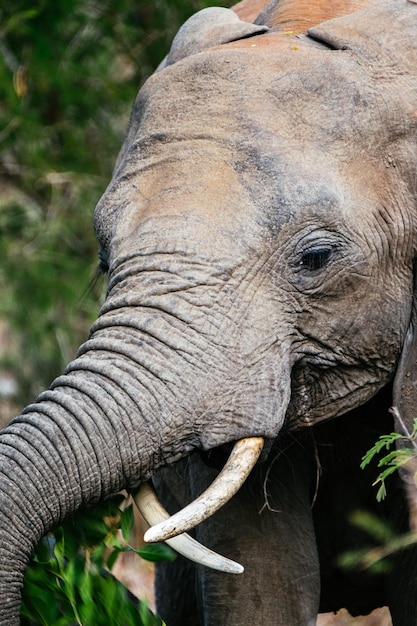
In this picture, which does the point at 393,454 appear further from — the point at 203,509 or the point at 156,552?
the point at 156,552

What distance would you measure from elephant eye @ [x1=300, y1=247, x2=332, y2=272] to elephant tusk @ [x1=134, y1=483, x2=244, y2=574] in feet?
2.11

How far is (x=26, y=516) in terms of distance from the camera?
321 centimetres

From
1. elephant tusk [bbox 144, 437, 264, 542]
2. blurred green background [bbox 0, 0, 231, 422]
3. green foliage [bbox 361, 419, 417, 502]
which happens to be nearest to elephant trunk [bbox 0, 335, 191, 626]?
elephant tusk [bbox 144, 437, 264, 542]

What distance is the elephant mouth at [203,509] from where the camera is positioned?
322cm

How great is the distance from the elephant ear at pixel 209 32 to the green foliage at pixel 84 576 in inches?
49.0

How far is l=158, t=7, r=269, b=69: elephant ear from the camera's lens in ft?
13.2

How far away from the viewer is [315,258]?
3.62 meters

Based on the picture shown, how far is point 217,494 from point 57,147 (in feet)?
15.7

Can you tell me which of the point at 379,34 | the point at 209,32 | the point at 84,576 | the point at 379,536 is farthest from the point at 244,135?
the point at 379,536

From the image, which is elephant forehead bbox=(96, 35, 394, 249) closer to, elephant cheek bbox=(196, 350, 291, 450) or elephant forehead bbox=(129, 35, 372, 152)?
elephant forehead bbox=(129, 35, 372, 152)

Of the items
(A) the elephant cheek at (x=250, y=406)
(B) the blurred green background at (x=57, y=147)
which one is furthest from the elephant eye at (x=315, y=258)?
(B) the blurred green background at (x=57, y=147)

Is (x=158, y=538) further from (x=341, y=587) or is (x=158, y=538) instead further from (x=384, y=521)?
(x=341, y=587)

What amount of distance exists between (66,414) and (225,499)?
0.39 metres

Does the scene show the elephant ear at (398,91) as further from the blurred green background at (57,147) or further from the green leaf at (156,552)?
the blurred green background at (57,147)
